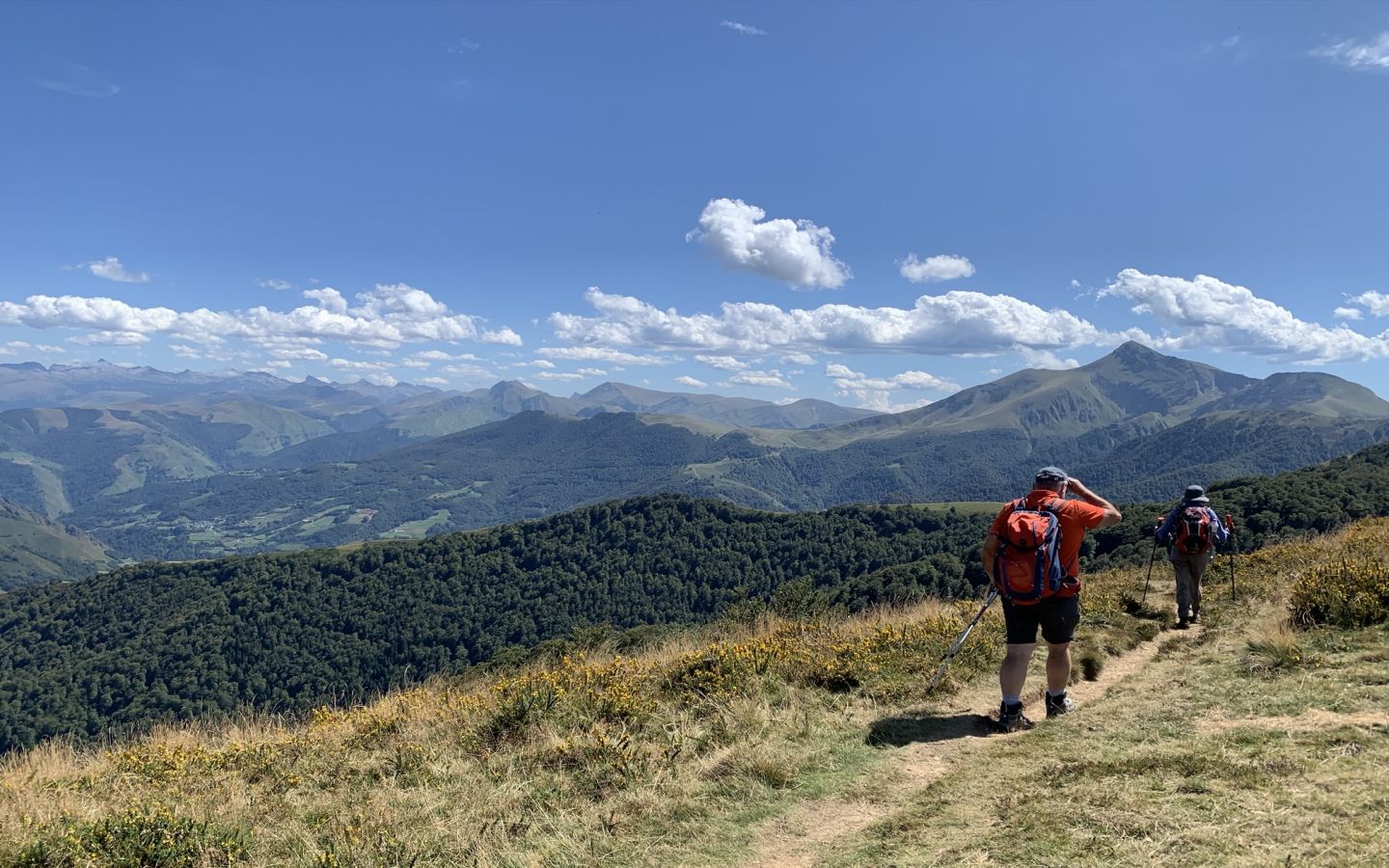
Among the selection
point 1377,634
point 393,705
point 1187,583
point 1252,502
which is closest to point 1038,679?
point 1377,634

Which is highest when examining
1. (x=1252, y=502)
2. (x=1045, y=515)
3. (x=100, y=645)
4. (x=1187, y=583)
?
(x=1045, y=515)

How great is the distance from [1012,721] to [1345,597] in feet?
21.3

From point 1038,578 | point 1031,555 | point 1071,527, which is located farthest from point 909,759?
point 1071,527

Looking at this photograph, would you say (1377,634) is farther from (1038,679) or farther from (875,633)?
(875,633)

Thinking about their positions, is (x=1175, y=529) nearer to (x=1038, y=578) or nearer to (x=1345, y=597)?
(x=1345, y=597)

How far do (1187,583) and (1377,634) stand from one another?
3.23 m

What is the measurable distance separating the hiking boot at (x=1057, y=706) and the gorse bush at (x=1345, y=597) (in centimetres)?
513

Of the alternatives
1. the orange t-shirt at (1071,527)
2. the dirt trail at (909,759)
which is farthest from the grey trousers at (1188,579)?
the orange t-shirt at (1071,527)

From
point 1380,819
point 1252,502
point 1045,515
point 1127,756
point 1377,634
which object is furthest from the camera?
point 1252,502

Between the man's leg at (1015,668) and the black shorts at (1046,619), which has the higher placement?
the black shorts at (1046,619)

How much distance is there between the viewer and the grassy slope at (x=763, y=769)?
4402 millimetres

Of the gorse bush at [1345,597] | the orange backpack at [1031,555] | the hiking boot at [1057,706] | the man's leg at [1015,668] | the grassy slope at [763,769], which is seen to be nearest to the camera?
the grassy slope at [763,769]

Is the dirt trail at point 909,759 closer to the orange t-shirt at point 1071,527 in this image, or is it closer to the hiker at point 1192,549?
the orange t-shirt at point 1071,527

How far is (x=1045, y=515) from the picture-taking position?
6770 millimetres
